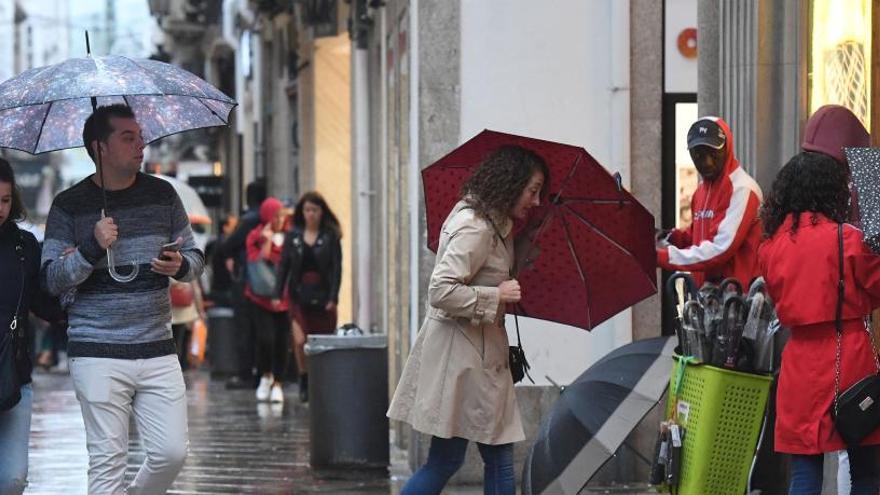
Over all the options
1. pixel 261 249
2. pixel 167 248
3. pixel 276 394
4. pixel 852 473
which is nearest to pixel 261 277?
pixel 261 249

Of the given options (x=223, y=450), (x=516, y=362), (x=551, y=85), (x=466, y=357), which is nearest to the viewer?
(x=466, y=357)

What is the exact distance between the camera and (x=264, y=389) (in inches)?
728

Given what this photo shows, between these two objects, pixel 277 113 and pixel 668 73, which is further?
pixel 277 113

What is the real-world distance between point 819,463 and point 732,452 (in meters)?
0.55

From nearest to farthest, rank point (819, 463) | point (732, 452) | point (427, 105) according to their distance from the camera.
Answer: point (819, 463), point (732, 452), point (427, 105)

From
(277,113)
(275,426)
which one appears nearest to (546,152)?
(275,426)

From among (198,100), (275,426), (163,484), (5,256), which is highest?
(198,100)

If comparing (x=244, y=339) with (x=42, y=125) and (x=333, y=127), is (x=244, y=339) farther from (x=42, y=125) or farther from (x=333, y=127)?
(x=42, y=125)

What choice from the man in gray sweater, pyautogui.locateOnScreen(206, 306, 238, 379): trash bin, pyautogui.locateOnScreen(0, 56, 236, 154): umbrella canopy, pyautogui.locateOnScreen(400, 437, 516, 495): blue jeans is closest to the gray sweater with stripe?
the man in gray sweater

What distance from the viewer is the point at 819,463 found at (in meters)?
7.37

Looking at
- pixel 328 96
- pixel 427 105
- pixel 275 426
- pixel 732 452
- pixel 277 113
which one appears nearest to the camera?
pixel 732 452

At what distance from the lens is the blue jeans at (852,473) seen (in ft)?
24.0

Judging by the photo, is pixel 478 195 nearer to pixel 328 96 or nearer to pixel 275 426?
pixel 275 426

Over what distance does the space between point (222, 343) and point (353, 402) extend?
9486 millimetres
